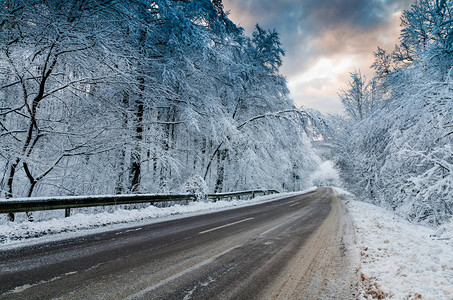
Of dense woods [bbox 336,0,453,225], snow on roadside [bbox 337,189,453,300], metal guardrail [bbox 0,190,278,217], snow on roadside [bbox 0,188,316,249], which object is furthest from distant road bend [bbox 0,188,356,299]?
dense woods [bbox 336,0,453,225]

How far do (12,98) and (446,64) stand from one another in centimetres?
1573

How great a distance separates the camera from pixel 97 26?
7.12 m

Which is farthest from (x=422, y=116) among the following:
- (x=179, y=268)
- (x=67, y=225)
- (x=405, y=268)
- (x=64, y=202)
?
(x=64, y=202)

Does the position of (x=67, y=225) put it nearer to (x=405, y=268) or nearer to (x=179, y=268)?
(x=179, y=268)

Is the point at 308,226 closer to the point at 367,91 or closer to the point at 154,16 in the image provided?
the point at 154,16

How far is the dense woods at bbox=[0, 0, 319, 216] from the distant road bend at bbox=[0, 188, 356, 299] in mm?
4372

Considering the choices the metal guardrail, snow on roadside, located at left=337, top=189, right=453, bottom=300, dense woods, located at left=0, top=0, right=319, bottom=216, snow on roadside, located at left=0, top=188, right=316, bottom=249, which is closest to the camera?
snow on roadside, located at left=337, top=189, right=453, bottom=300

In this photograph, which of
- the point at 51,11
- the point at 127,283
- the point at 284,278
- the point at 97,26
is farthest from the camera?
the point at 97,26

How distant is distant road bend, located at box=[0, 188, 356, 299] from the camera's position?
111 inches

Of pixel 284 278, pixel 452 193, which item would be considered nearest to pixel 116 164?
pixel 284 278

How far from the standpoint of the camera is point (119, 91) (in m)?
10.5

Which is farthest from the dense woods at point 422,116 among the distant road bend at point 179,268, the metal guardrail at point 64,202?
the metal guardrail at point 64,202

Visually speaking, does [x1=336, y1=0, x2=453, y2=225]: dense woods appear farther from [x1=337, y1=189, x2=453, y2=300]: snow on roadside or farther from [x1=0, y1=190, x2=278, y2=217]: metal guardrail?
[x1=0, y1=190, x2=278, y2=217]: metal guardrail

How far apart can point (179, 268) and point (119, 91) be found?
963 centimetres
